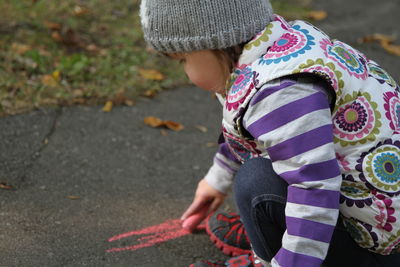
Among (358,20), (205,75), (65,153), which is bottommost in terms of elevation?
(358,20)

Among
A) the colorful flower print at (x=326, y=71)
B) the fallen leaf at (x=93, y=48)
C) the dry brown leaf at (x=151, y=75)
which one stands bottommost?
the dry brown leaf at (x=151, y=75)

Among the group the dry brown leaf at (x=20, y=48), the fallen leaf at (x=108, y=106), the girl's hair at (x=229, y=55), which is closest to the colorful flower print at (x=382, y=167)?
the girl's hair at (x=229, y=55)

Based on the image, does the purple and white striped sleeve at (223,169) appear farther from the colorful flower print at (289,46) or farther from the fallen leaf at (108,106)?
the fallen leaf at (108,106)

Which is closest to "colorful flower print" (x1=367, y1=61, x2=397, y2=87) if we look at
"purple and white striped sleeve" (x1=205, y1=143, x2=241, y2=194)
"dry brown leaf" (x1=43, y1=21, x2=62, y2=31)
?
"purple and white striped sleeve" (x1=205, y1=143, x2=241, y2=194)

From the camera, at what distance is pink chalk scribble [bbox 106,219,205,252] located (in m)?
2.10

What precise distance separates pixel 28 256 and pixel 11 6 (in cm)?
233

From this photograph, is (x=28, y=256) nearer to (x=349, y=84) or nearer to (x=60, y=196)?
(x=60, y=196)

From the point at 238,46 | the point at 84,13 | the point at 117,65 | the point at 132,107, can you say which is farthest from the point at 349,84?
the point at 84,13

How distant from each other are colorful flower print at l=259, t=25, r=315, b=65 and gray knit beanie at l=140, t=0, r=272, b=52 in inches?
3.2

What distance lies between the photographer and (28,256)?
1937mm

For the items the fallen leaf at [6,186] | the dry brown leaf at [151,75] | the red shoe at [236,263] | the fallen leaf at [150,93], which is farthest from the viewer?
the dry brown leaf at [151,75]

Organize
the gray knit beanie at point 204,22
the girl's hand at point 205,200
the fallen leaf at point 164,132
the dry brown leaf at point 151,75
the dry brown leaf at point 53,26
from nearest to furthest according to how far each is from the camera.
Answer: the gray knit beanie at point 204,22, the girl's hand at point 205,200, the fallen leaf at point 164,132, the dry brown leaf at point 151,75, the dry brown leaf at point 53,26

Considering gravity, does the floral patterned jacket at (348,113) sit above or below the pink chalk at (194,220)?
above

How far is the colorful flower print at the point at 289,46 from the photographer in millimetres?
1520
